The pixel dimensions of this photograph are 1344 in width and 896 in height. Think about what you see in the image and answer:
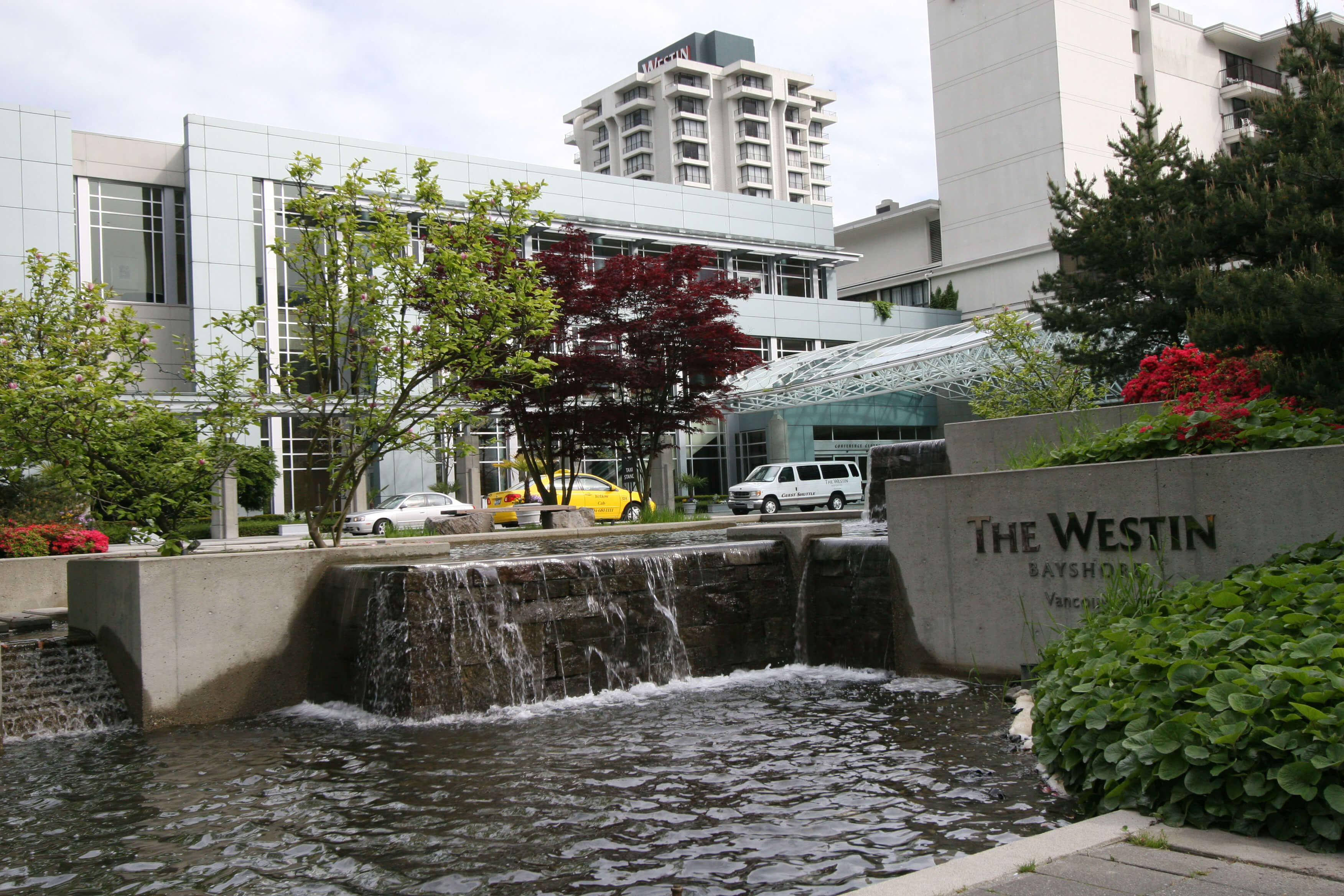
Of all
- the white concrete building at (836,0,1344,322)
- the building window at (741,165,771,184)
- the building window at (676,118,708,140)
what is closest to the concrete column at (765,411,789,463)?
the white concrete building at (836,0,1344,322)

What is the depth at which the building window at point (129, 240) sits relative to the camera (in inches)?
1400

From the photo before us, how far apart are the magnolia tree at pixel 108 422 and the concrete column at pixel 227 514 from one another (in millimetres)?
18983

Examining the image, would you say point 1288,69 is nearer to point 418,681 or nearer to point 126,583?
point 418,681

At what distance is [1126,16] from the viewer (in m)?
52.4

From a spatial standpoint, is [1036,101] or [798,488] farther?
[1036,101]

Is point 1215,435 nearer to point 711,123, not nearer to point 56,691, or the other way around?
point 56,691

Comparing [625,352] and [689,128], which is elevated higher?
[689,128]

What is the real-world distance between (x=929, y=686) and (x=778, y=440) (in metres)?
33.7

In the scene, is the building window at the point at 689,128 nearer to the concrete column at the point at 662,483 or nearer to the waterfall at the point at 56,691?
the concrete column at the point at 662,483

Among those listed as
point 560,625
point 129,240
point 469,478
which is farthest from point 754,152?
point 560,625

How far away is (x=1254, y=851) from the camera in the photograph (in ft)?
13.1

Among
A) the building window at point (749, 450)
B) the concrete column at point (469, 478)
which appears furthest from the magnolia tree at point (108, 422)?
the building window at point (749, 450)

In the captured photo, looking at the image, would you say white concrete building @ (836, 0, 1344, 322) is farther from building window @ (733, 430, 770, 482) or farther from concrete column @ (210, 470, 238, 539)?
concrete column @ (210, 470, 238, 539)

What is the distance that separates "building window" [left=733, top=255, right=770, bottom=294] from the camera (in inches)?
1940
